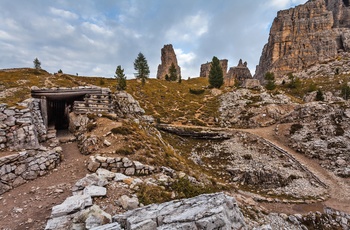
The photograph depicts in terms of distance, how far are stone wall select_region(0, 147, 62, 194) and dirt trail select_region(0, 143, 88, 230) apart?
44cm

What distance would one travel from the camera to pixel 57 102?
28.3 metres

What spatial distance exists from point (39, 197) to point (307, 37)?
575ft

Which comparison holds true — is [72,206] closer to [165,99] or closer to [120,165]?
[120,165]

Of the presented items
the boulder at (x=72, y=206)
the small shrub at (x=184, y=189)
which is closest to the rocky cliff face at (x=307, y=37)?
the small shrub at (x=184, y=189)

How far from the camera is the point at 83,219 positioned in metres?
7.57

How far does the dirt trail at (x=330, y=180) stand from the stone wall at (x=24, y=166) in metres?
28.3

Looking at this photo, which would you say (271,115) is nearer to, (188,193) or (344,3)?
(188,193)

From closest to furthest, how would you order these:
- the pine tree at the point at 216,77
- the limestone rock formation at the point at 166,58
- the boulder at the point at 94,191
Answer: the boulder at the point at 94,191 → the pine tree at the point at 216,77 → the limestone rock formation at the point at 166,58

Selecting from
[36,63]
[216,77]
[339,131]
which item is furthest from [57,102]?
[36,63]

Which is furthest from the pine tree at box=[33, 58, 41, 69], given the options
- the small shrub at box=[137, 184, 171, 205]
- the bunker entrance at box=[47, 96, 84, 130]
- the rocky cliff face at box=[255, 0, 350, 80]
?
the rocky cliff face at box=[255, 0, 350, 80]

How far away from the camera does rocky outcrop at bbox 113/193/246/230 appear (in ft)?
22.6

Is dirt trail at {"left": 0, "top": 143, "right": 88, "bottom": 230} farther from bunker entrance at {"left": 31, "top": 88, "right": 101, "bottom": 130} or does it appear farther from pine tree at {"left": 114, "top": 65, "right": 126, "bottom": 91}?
pine tree at {"left": 114, "top": 65, "right": 126, "bottom": 91}

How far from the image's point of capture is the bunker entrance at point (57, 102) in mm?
22125

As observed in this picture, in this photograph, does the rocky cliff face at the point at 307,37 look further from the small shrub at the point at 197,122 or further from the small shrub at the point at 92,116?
the small shrub at the point at 92,116
